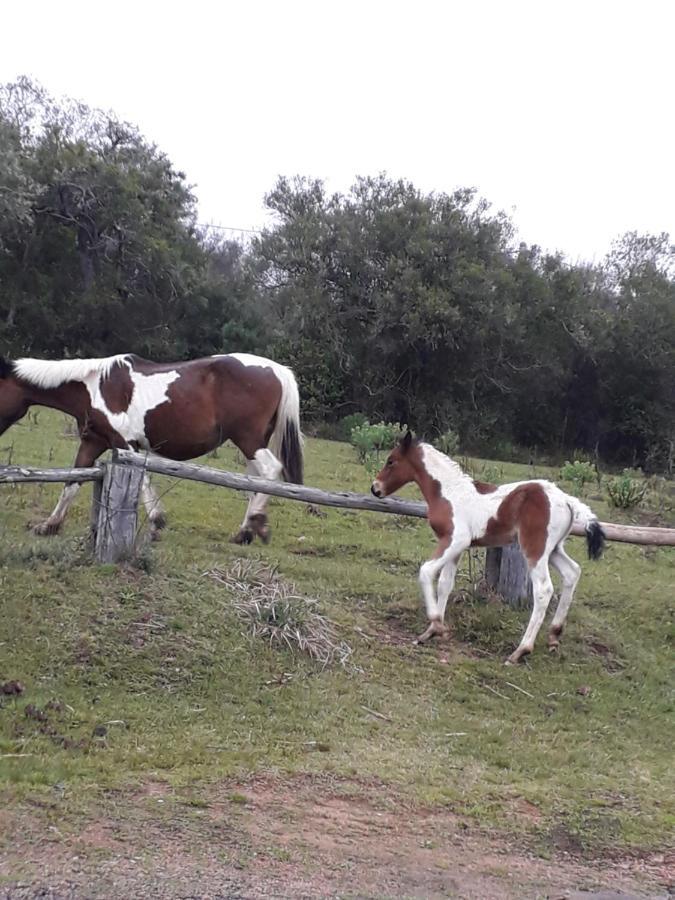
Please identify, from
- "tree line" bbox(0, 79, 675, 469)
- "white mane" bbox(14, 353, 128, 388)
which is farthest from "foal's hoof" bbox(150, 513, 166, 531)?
"tree line" bbox(0, 79, 675, 469)

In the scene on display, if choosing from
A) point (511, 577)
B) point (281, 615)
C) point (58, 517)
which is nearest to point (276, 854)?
point (281, 615)

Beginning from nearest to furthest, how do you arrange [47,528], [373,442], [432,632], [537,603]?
[537,603], [432,632], [47,528], [373,442]

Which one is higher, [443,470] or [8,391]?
[8,391]

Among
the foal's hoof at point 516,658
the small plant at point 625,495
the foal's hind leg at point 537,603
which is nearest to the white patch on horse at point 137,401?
the foal's hind leg at point 537,603

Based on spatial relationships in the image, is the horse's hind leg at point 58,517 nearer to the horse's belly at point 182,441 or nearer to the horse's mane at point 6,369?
the horse's belly at point 182,441

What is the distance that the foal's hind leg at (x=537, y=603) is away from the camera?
7.12m

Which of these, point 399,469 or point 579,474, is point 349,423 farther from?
point 399,469

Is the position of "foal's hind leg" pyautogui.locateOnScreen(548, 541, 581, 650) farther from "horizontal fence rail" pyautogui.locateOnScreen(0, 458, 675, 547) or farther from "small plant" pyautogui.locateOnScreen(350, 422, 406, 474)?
"small plant" pyautogui.locateOnScreen(350, 422, 406, 474)

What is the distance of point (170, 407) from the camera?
8.98 metres

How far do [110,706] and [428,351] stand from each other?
2319 centimetres

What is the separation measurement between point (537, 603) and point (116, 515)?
338cm

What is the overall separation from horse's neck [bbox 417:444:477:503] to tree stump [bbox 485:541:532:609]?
2.85ft

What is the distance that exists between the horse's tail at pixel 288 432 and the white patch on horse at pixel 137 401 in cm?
113

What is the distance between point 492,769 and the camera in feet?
18.2
